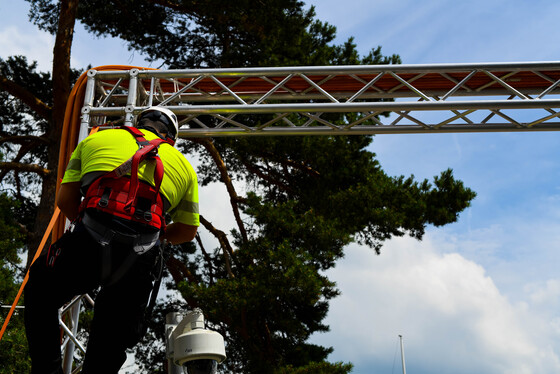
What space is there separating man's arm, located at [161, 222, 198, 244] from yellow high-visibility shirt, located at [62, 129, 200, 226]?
0.04m

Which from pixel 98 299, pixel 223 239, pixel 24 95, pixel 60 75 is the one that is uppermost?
pixel 60 75

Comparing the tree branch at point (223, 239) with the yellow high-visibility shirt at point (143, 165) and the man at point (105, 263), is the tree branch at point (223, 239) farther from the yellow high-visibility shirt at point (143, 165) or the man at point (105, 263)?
the man at point (105, 263)

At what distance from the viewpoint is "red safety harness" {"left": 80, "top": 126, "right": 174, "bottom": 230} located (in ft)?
8.55

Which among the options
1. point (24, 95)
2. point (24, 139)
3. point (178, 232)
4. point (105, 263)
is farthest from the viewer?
point (24, 139)

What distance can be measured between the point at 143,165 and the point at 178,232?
50 cm

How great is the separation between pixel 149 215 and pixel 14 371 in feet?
26.2

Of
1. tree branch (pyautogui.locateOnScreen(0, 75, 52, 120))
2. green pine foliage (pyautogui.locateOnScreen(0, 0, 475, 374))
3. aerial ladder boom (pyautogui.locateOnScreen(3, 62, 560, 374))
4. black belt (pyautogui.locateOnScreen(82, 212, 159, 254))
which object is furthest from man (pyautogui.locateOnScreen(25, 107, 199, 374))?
tree branch (pyautogui.locateOnScreen(0, 75, 52, 120))

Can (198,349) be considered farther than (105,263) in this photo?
Yes

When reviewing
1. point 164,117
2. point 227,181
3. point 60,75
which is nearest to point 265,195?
point 227,181

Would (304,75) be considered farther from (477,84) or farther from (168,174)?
(168,174)

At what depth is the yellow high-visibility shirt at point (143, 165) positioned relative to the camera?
2.71m

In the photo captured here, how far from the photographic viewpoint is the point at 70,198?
2.90 metres

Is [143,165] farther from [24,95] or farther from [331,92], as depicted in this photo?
[24,95]

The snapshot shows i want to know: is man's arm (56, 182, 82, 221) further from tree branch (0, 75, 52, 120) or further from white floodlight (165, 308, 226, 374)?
tree branch (0, 75, 52, 120)
